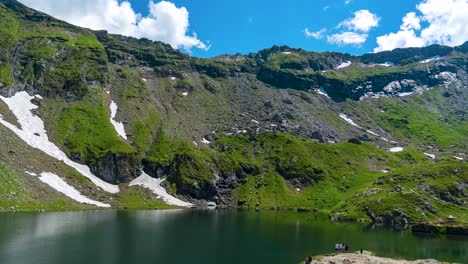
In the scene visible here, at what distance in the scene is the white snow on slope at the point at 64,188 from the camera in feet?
619

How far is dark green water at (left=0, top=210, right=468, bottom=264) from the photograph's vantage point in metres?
83.8

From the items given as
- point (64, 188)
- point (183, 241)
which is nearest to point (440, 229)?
point (183, 241)

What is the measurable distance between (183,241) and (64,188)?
10991cm

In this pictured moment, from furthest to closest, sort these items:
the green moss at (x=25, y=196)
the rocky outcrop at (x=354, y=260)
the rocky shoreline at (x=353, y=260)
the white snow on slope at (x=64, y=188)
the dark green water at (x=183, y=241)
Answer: the white snow on slope at (x=64, y=188)
the green moss at (x=25, y=196)
the dark green water at (x=183, y=241)
the rocky outcrop at (x=354, y=260)
the rocky shoreline at (x=353, y=260)

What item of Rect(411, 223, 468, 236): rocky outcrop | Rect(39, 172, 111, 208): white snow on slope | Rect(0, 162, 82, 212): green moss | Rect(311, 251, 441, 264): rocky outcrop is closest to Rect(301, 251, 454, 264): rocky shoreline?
Rect(311, 251, 441, 264): rocky outcrop

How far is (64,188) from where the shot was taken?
632 ft

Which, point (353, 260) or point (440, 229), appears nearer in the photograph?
point (353, 260)

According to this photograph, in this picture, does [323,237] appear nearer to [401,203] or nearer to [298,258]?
[298,258]

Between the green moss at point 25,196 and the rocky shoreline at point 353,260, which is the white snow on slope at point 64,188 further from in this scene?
the rocky shoreline at point 353,260

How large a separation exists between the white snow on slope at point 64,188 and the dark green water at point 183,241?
3844 cm

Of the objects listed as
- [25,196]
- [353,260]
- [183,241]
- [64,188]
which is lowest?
[183,241]

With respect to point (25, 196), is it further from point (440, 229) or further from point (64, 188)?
point (440, 229)

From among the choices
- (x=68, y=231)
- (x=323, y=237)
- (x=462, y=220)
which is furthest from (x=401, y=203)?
(x=68, y=231)

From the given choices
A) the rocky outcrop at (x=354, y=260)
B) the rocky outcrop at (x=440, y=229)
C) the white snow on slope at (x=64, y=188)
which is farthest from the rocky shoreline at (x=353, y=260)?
the white snow on slope at (x=64, y=188)
